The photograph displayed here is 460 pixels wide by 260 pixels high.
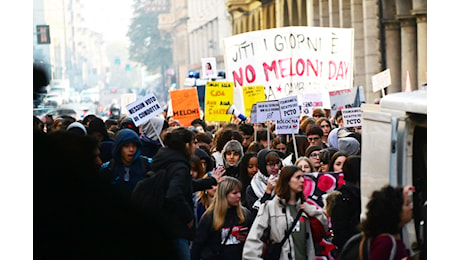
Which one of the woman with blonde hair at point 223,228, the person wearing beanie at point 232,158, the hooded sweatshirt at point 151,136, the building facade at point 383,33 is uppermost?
the building facade at point 383,33

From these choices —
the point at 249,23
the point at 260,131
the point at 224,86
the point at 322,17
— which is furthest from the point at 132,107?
the point at 249,23

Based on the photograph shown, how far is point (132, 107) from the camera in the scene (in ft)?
44.6

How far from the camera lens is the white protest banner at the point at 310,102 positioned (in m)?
21.6

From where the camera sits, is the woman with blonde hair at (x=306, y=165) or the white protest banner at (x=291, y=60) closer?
the woman with blonde hair at (x=306, y=165)

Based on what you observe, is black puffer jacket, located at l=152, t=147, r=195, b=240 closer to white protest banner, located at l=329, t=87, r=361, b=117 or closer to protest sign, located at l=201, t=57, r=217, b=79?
white protest banner, located at l=329, t=87, r=361, b=117

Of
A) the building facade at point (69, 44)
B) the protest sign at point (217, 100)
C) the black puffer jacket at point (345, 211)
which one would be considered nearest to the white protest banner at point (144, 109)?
the black puffer jacket at point (345, 211)

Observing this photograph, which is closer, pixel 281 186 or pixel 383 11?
pixel 281 186

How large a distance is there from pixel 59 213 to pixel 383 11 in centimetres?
2590

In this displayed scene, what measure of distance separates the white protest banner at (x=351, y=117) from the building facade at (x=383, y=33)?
934 centimetres

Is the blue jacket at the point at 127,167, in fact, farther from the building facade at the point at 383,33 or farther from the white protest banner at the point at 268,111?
the building facade at the point at 383,33

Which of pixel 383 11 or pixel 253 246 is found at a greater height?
pixel 383 11

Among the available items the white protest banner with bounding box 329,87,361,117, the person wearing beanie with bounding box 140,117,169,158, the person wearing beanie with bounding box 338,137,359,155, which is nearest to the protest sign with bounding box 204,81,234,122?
the white protest banner with bounding box 329,87,361,117

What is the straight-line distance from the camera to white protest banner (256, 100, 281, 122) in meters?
14.5
